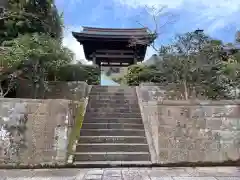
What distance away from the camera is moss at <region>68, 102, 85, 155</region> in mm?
4822

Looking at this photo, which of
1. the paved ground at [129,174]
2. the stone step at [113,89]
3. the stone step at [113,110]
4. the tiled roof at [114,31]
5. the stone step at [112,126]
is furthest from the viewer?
the tiled roof at [114,31]

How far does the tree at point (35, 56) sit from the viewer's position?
6112 mm

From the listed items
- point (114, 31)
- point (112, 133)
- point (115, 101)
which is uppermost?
point (114, 31)

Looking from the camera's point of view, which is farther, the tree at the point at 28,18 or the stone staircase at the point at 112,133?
the tree at the point at 28,18

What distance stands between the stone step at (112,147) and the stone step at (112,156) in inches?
8.0

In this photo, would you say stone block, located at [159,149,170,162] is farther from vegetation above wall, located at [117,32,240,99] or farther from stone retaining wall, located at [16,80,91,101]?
stone retaining wall, located at [16,80,91,101]

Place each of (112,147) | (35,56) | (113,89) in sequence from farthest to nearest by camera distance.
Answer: (113,89) → (35,56) → (112,147)

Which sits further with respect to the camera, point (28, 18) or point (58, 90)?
point (28, 18)

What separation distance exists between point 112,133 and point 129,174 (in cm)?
185

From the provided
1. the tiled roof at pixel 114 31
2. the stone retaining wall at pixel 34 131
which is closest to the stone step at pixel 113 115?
the stone retaining wall at pixel 34 131

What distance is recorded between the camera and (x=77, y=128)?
5691 mm

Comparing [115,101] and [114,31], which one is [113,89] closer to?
[115,101]

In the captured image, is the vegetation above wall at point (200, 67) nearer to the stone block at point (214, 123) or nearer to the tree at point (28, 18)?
the stone block at point (214, 123)

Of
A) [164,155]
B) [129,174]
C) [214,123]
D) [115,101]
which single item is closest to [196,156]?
[164,155]
